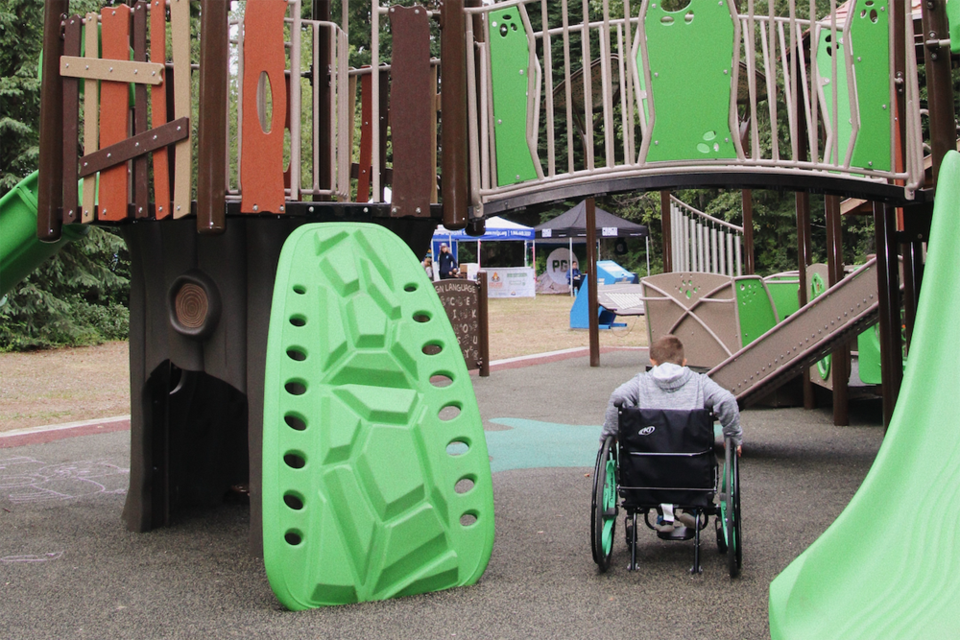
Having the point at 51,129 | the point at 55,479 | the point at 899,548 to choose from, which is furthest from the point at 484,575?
the point at 55,479

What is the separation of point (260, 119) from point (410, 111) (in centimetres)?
78

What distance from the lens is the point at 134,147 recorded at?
482 centimetres

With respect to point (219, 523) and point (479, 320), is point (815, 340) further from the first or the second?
point (479, 320)

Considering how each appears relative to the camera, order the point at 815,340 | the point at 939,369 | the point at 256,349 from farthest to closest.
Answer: the point at 815,340
the point at 256,349
the point at 939,369

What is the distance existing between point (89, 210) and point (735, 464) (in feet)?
11.8

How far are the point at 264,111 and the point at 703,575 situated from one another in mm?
3215

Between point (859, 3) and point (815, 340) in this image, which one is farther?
point (815, 340)

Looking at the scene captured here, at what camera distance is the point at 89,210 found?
4.95 meters

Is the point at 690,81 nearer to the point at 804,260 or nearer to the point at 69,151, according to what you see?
the point at 69,151

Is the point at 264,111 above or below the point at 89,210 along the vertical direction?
above

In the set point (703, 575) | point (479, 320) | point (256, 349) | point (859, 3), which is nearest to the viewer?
point (703, 575)

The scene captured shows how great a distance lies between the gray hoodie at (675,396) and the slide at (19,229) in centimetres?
344

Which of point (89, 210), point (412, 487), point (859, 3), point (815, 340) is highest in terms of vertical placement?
point (859, 3)

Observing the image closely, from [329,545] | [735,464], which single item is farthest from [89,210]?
[735,464]
